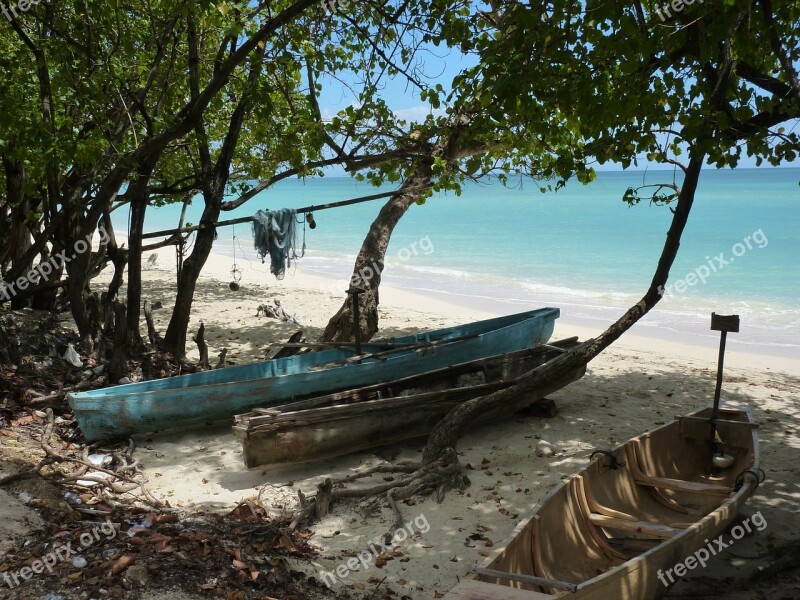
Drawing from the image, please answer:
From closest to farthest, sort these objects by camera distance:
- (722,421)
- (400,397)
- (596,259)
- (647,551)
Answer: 1. (647,551)
2. (722,421)
3. (400,397)
4. (596,259)

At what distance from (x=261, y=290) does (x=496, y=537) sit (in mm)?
13240

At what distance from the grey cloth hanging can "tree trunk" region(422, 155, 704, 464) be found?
3438mm

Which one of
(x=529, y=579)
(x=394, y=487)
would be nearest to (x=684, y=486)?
(x=394, y=487)

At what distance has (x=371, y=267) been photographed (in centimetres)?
1050

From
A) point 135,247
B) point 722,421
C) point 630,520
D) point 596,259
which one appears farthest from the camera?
point 596,259

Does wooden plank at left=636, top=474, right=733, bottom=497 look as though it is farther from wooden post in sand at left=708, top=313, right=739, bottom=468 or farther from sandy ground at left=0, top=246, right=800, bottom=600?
wooden post in sand at left=708, top=313, right=739, bottom=468

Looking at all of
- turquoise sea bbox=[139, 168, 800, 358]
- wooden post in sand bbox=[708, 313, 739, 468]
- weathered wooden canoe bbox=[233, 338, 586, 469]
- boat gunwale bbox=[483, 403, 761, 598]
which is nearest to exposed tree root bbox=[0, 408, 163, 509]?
weathered wooden canoe bbox=[233, 338, 586, 469]

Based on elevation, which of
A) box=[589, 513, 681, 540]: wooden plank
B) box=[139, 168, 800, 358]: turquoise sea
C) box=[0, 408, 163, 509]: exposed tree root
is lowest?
box=[0, 408, 163, 509]: exposed tree root

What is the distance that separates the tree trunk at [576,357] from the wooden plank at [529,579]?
2.81m

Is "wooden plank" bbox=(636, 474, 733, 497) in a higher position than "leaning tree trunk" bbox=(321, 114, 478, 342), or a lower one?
lower

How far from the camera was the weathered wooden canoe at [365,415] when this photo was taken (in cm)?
637

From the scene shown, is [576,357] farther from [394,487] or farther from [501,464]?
[394,487]

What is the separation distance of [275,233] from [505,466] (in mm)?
4386

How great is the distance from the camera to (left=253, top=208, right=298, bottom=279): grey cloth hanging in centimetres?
932
